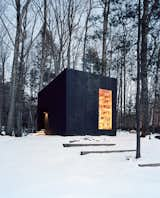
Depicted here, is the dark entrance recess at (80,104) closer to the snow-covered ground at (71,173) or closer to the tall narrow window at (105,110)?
the tall narrow window at (105,110)

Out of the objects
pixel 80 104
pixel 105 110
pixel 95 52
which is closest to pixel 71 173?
pixel 80 104

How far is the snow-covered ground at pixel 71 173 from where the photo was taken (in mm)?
7062

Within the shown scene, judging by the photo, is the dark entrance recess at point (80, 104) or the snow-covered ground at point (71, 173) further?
the dark entrance recess at point (80, 104)

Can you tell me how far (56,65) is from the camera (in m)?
26.9

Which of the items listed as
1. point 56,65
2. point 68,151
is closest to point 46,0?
point 56,65

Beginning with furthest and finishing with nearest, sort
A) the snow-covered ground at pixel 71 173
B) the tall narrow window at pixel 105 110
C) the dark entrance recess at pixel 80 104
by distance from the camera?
the tall narrow window at pixel 105 110 → the dark entrance recess at pixel 80 104 → the snow-covered ground at pixel 71 173

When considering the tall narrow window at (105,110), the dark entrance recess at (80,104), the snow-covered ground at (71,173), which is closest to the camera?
the snow-covered ground at (71,173)

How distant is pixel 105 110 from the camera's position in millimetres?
18688

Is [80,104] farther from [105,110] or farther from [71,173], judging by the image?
[71,173]

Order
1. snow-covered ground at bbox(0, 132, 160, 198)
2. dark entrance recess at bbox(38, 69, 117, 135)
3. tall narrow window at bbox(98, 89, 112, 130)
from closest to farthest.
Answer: snow-covered ground at bbox(0, 132, 160, 198) → dark entrance recess at bbox(38, 69, 117, 135) → tall narrow window at bbox(98, 89, 112, 130)

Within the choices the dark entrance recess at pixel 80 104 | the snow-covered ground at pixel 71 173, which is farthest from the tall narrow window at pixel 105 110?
the snow-covered ground at pixel 71 173

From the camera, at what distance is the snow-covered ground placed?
7.06 meters

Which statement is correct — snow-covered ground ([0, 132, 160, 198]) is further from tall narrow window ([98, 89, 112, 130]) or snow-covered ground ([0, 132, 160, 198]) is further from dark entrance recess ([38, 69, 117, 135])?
tall narrow window ([98, 89, 112, 130])

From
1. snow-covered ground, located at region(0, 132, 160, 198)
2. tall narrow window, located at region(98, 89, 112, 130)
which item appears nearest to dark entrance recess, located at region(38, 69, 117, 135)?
tall narrow window, located at region(98, 89, 112, 130)
